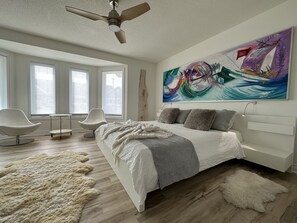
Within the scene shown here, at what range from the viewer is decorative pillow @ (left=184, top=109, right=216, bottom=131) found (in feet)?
→ 7.62

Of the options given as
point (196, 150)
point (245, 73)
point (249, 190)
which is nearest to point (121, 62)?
point (245, 73)

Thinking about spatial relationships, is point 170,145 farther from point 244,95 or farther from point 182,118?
point 244,95

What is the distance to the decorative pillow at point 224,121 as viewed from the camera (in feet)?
7.63

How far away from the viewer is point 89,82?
4836mm

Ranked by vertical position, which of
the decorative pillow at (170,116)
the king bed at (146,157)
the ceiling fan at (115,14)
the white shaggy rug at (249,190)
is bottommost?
the white shaggy rug at (249,190)

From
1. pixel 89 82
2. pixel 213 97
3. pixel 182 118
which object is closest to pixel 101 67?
pixel 89 82

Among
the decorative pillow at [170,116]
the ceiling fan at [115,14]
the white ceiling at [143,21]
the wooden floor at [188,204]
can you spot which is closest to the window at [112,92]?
the white ceiling at [143,21]

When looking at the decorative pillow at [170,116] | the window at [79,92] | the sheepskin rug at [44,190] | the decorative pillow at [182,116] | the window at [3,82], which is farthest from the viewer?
the window at [79,92]

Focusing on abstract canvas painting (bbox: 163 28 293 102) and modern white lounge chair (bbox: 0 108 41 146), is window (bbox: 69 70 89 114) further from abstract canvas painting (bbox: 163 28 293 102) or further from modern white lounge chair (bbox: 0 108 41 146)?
abstract canvas painting (bbox: 163 28 293 102)

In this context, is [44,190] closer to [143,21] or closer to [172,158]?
[172,158]

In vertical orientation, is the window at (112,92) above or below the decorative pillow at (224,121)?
above

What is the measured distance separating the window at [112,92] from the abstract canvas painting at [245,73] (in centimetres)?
244

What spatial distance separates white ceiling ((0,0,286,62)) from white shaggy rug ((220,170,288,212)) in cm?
265

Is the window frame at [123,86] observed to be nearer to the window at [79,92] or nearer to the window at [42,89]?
the window at [79,92]
